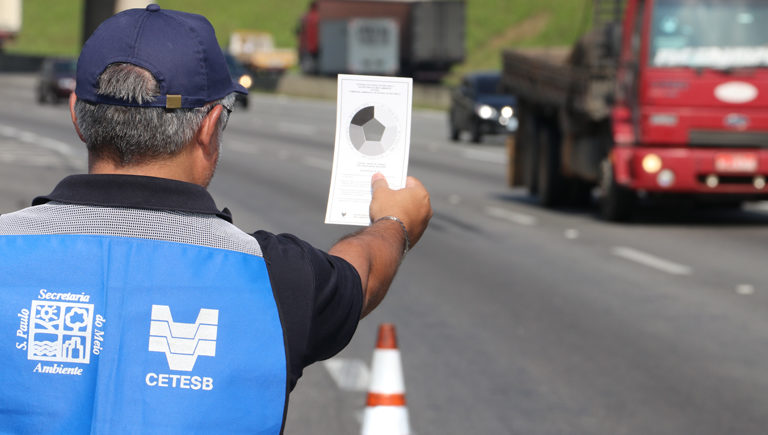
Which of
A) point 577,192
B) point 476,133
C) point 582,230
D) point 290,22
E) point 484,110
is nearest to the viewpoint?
point 582,230

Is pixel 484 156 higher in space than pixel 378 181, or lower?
lower

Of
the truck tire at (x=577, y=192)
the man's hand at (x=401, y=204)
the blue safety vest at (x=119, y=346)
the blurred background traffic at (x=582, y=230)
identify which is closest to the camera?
the blue safety vest at (x=119, y=346)

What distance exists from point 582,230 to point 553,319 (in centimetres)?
592

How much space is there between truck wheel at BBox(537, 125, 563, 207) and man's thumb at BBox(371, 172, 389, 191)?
51.0 feet

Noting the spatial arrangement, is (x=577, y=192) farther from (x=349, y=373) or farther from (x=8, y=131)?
(x=8, y=131)

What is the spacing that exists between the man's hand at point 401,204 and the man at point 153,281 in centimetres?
31

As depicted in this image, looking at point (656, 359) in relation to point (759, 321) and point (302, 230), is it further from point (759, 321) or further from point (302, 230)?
point (302, 230)

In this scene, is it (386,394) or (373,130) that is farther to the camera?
(386,394)

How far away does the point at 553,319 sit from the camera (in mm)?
10109

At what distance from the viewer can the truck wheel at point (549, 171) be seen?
18.3 m

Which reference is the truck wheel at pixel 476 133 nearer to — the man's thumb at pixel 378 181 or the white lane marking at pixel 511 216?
the white lane marking at pixel 511 216

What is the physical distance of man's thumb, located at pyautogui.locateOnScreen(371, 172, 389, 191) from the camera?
2865 millimetres

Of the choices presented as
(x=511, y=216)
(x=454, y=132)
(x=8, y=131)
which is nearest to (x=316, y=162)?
(x=454, y=132)

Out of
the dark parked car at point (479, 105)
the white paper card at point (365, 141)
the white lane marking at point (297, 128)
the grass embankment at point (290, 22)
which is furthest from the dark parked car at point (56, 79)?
the white paper card at point (365, 141)
